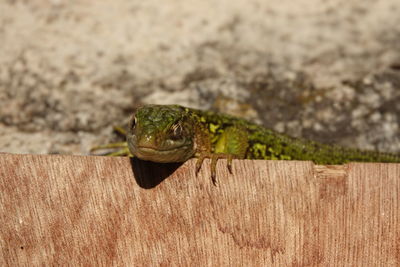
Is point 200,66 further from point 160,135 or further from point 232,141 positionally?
point 160,135

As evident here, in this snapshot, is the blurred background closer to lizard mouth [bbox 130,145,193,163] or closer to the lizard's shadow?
lizard mouth [bbox 130,145,193,163]

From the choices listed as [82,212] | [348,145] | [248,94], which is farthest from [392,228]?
[248,94]

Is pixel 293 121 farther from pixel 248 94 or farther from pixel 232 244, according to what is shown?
pixel 232 244

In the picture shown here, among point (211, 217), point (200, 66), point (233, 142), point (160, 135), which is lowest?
point (211, 217)

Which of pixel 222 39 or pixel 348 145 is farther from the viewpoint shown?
pixel 222 39

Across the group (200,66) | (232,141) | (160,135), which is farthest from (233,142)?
(200,66)

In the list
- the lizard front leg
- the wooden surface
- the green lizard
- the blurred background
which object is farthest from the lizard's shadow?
the blurred background
